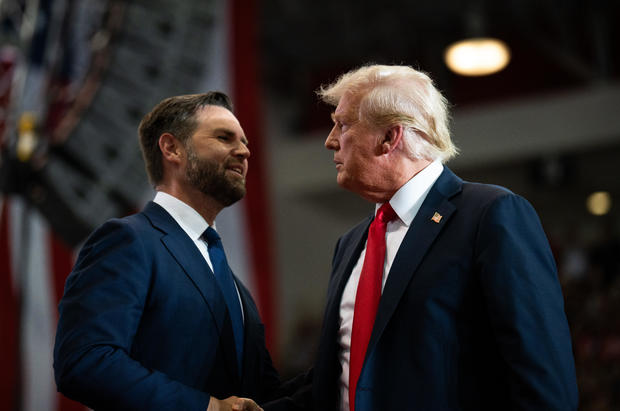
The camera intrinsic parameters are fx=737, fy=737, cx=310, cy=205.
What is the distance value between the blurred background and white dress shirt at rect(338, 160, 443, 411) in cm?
37

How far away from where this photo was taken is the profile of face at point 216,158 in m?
1.85

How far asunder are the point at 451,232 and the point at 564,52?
7474mm

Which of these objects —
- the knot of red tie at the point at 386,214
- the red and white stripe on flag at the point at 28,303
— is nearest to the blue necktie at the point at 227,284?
the knot of red tie at the point at 386,214

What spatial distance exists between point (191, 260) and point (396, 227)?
0.49 metres

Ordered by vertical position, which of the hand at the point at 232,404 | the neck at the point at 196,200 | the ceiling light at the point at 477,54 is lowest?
the hand at the point at 232,404

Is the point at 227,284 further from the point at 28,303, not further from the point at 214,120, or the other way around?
the point at 28,303

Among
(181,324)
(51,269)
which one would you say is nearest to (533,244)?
(181,324)

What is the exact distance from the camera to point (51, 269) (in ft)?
12.1

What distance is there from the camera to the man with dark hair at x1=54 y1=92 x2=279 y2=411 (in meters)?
1.49

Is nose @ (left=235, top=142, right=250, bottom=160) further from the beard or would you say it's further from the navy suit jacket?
the navy suit jacket

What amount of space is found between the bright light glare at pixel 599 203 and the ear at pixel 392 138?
29.2 feet

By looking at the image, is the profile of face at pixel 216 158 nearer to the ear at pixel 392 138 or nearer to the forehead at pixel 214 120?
the forehead at pixel 214 120

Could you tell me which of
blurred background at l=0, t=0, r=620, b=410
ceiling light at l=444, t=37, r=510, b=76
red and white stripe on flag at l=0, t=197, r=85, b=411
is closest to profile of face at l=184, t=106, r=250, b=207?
blurred background at l=0, t=0, r=620, b=410

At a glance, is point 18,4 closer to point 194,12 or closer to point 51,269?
point 194,12
